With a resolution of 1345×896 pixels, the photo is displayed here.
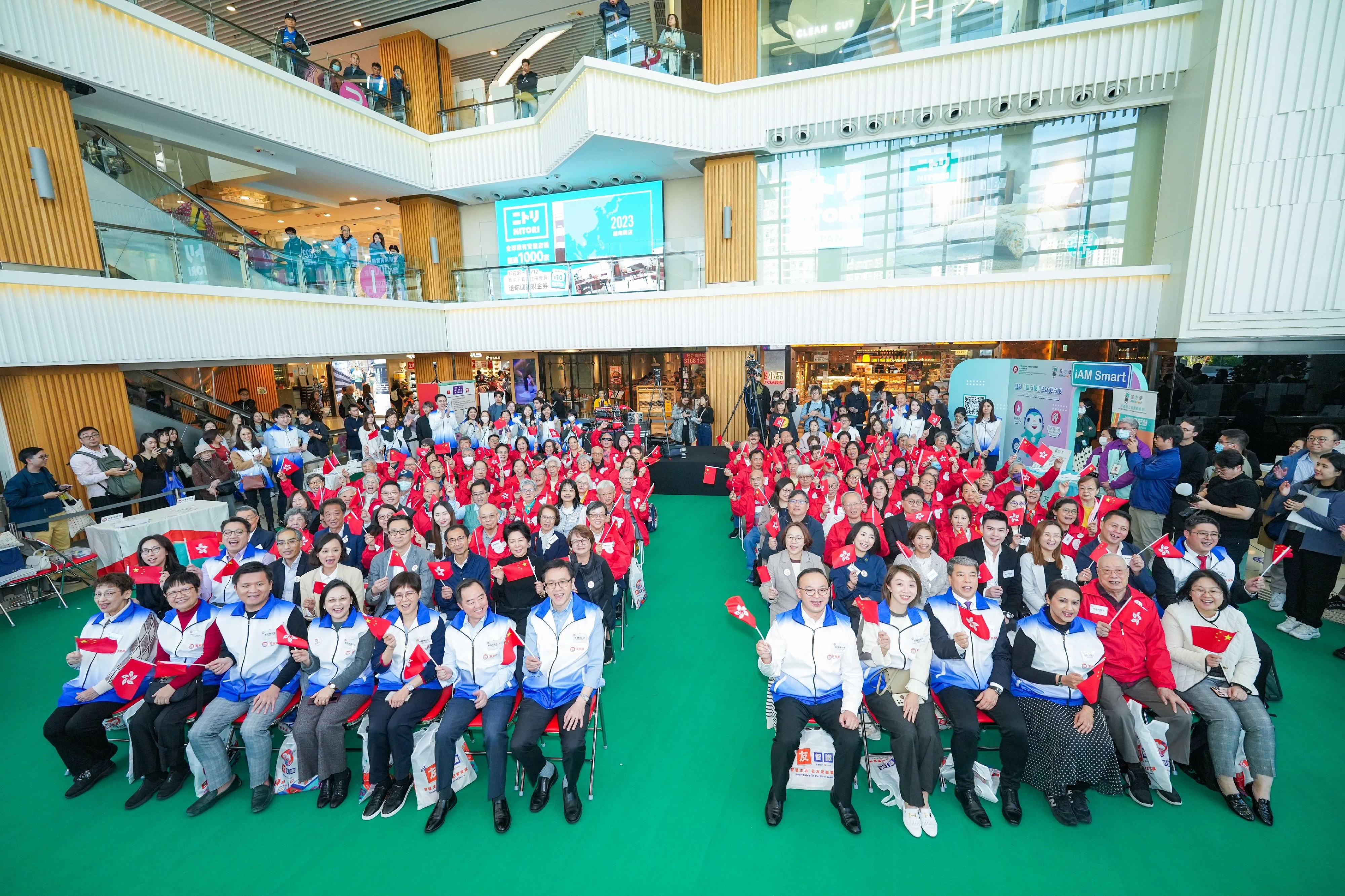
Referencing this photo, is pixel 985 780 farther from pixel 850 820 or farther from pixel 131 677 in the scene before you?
pixel 131 677

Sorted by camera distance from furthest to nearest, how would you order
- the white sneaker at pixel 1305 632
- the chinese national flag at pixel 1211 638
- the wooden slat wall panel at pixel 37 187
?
1. the wooden slat wall panel at pixel 37 187
2. the white sneaker at pixel 1305 632
3. the chinese national flag at pixel 1211 638

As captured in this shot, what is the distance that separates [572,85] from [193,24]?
26.9 feet

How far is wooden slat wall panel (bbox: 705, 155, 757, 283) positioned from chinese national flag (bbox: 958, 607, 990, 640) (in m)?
10.7

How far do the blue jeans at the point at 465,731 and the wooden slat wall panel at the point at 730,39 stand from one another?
530 inches

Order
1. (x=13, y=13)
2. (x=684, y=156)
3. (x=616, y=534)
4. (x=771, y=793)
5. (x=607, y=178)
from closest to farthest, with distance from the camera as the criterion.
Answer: (x=771, y=793), (x=616, y=534), (x=13, y=13), (x=684, y=156), (x=607, y=178)

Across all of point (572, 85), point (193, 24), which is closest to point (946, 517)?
point (572, 85)

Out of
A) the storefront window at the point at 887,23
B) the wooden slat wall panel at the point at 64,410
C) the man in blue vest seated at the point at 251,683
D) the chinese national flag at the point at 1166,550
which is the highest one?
the storefront window at the point at 887,23

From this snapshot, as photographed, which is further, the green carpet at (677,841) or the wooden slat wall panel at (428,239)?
the wooden slat wall panel at (428,239)

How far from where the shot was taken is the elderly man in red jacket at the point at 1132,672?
131 inches

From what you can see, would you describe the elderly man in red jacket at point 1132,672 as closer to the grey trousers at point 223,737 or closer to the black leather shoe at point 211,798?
the grey trousers at point 223,737

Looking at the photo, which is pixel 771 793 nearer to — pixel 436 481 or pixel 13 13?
pixel 436 481

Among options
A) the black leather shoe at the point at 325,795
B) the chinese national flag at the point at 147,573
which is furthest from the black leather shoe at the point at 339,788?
the chinese national flag at the point at 147,573

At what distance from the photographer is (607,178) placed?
46.5 feet

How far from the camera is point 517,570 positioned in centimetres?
448
